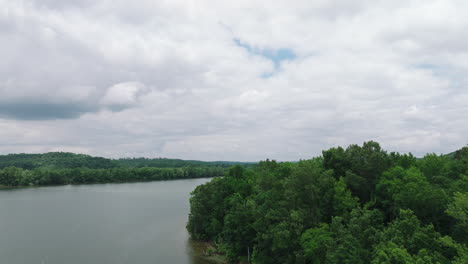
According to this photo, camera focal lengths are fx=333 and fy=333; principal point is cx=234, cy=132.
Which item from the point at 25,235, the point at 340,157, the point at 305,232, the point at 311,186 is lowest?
the point at 25,235

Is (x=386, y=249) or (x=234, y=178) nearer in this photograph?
(x=386, y=249)

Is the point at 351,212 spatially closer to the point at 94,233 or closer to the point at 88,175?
the point at 94,233

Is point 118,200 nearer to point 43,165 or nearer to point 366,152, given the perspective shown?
point 366,152

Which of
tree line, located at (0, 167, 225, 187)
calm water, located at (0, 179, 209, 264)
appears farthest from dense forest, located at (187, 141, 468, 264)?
tree line, located at (0, 167, 225, 187)

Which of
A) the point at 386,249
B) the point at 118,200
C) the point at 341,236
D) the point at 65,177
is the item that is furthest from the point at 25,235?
the point at 65,177

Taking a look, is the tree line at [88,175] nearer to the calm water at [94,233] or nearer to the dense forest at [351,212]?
the calm water at [94,233]

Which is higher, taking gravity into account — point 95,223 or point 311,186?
point 311,186

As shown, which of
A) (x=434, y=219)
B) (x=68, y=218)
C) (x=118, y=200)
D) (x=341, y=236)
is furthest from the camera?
(x=118, y=200)
